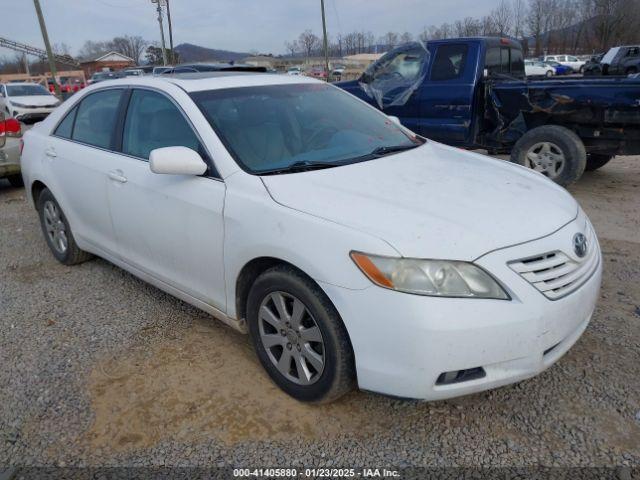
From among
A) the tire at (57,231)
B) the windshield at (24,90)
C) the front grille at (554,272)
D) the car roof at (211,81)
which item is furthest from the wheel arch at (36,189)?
the windshield at (24,90)

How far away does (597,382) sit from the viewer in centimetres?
270

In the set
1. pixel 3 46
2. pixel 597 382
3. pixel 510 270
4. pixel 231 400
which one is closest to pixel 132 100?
pixel 231 400

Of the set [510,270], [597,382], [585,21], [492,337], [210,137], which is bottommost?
[597,382]

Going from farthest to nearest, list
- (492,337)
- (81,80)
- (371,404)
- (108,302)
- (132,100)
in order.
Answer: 1. (81,80)
2. (108,302)
3. (132,100)
4. (371,404)
5. (492,337)

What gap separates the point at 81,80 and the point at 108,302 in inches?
1639

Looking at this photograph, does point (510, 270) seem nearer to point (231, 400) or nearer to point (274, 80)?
point (231, 400)

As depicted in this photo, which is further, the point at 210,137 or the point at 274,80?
the point at 274,80

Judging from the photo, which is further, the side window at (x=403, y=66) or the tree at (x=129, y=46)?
the tree at (x=129, y=46)

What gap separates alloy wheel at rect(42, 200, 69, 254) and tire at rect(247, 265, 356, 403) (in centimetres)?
253

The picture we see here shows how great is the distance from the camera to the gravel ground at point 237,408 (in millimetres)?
2320

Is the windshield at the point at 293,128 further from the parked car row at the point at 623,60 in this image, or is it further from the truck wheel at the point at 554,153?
the parked car row at the point at 623,60

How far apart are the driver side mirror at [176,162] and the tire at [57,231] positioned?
1965mm

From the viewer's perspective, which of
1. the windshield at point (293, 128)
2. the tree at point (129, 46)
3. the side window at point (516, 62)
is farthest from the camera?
the tree at point (129, 46)

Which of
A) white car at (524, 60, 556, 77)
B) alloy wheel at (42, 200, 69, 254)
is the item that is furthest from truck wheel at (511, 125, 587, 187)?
white car at (524, 60, 556, 77)
